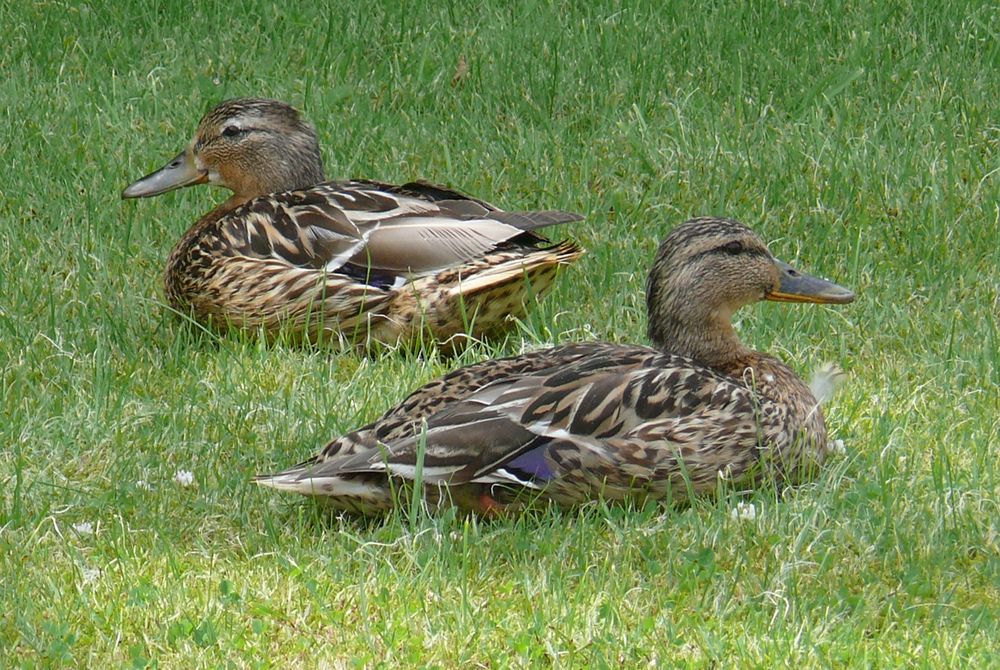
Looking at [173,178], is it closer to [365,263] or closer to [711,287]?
[365,263]

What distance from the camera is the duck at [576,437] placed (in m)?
4.79

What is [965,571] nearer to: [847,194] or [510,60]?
[847,194]

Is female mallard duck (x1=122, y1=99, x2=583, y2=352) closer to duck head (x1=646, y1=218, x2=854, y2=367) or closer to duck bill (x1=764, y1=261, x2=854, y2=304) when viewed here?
duck head (x1=646, y1=218, x2=854, y2=367)

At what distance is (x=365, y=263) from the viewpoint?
6.57 meters

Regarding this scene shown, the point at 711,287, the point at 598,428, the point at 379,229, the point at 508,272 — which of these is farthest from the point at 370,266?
the point at 598,428

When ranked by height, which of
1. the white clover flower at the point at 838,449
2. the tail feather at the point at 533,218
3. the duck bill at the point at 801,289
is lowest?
the white clover flower at the point at 838,449

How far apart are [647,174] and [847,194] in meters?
0.99

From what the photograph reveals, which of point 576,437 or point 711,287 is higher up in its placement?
point 711,287

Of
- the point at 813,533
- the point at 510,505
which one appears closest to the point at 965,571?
the point at 813,533

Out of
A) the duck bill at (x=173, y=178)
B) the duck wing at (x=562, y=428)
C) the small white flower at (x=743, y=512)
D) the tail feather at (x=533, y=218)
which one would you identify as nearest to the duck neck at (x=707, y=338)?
the duck wing at (x=562, y=428)

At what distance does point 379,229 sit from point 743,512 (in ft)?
7.78

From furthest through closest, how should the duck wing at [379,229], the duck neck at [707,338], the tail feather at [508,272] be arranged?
the duck wing at [379,229]
the tail feather at [508,272]
the duck neck at [707,338]

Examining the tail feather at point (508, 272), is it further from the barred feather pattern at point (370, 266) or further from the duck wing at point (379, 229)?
the duck wing at point (379, 229)

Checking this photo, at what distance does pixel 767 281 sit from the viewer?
18.6 ft
